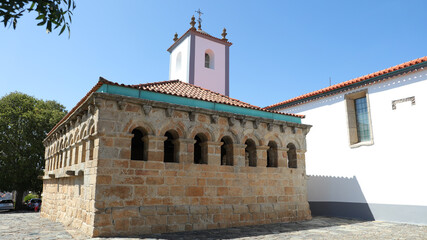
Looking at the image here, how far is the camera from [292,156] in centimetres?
1112

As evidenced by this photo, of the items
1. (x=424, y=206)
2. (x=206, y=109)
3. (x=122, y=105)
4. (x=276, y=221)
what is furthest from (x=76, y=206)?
(x=424, y=206)

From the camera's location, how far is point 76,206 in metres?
8.62

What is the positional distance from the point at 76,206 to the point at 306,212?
25.3ft

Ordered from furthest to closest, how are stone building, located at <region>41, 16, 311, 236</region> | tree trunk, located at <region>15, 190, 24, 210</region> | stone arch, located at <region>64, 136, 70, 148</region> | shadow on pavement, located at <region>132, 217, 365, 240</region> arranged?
tree trunk, located at <region>15, 190, 24, 210</region>
stone arch, located at <region>64, 136, 70, 148</region>
stone building, located at <region>41, 16, 311, 236</region>
shadow on pavement, located at <region>132, 217, 365, 240</region>

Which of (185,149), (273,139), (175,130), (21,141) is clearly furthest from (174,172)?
(21,141)

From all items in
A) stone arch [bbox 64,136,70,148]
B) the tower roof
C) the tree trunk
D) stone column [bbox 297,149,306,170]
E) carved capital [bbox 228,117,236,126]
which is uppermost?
the tower roof

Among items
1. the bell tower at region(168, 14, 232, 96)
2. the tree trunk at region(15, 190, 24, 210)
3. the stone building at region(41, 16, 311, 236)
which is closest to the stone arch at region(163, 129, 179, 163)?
the stone building at region(41, 16, 311, 236)

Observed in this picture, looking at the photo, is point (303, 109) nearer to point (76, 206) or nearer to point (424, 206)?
point (424, 206)

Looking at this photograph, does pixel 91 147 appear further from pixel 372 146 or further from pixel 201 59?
pixel 201 59

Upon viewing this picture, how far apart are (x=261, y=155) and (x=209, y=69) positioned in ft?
33.0

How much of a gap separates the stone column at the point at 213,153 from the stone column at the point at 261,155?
159 centimetres

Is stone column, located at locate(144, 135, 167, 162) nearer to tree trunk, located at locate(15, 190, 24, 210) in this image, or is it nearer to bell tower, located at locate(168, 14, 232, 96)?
bell tower, located at locate(168, 14, 232, 96)

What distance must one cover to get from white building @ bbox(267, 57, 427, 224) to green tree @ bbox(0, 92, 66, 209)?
20.9 m

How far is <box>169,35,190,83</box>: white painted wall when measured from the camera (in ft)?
59.9
